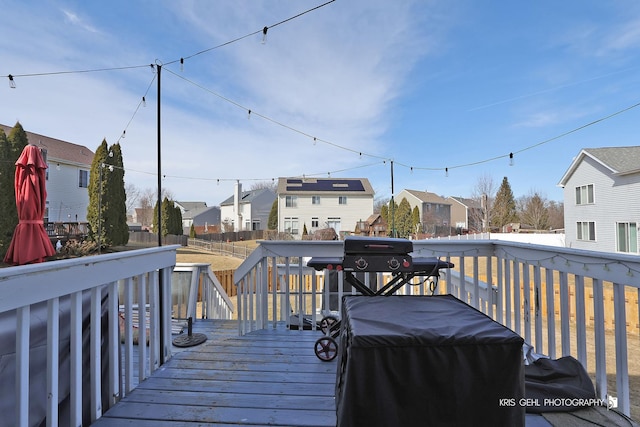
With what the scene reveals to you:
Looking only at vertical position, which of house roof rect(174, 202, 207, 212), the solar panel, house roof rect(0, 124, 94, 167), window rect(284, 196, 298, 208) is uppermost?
house roof rect(0, 124, 94, 167)

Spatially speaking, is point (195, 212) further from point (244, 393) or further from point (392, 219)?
point (244, 393)

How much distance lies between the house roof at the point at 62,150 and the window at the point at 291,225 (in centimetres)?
1296

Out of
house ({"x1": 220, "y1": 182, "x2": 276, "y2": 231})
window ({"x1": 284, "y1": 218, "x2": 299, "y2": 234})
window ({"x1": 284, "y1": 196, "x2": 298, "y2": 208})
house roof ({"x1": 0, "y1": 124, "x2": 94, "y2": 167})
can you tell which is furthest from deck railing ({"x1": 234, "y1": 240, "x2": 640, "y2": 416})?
house ({"x1": 220, "y1": 182, "x2": 276, "y2": 231})

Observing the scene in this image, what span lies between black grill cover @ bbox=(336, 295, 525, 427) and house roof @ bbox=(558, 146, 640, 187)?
14838 mm

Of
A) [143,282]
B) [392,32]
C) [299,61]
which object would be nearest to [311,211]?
[299,61]

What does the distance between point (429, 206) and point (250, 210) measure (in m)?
18.3

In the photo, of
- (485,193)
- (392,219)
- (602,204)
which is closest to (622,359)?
(392,219)

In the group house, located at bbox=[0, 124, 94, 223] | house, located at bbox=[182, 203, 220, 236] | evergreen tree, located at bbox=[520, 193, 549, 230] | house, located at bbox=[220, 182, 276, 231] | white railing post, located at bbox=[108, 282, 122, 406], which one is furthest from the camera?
house, located at bbox=[182, 203, 220, 236]

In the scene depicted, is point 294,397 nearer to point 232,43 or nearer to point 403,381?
point 403,381

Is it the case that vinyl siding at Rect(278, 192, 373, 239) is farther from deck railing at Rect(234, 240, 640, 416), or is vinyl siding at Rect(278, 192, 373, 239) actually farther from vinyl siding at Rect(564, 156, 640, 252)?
deck railing at Rect(234, 240, 640, 416)

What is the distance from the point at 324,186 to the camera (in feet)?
82.6

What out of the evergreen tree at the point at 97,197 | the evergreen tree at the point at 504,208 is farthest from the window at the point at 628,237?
the evergreen tree at the point at 97,197

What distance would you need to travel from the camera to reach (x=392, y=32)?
260 inches

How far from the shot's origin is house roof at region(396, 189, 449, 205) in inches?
1276
